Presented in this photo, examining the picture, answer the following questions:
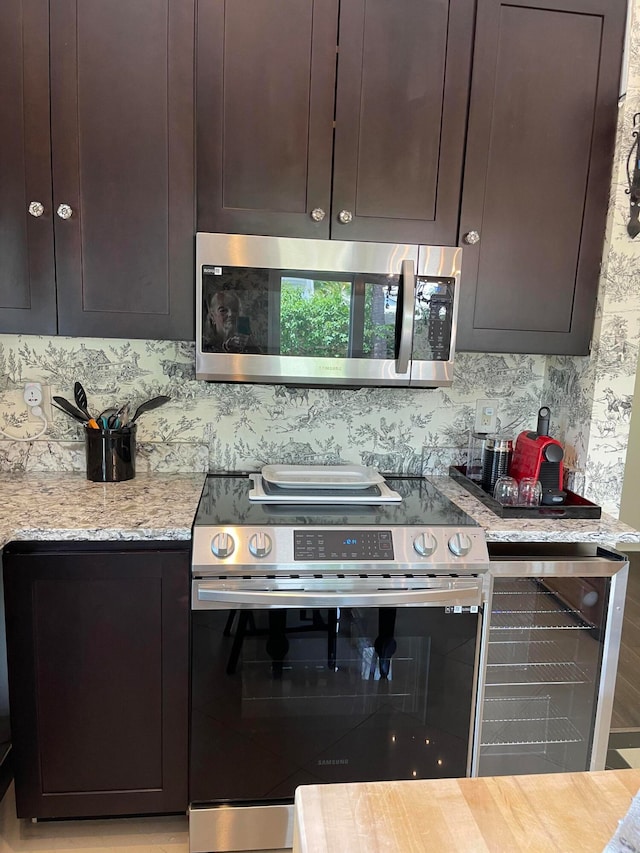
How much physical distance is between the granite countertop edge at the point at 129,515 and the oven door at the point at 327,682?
212 millimetres

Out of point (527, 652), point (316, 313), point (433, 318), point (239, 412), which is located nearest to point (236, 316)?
point (316, 313)

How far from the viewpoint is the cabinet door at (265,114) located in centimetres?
169

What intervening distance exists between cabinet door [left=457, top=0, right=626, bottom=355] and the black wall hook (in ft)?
0.20

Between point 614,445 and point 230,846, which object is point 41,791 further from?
point 614,445

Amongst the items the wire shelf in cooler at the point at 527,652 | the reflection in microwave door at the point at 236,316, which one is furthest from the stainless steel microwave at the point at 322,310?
the wire shelf in cooler at the point at 527,652

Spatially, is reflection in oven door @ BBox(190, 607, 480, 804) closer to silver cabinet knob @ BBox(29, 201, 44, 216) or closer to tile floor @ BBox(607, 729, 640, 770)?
tile floor @ BBox(607, 729, 640, 770)

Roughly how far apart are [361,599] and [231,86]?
4.91ft

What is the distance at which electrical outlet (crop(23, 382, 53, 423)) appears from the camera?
6.78ft

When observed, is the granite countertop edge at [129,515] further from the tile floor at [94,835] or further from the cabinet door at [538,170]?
the tile floor at [94,835]

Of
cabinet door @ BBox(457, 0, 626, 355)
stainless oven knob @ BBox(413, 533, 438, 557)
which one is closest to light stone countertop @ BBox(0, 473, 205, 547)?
stainless oven knob @ BBox(413, 533, 438, 557)

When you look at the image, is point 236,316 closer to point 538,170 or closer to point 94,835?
point 538,170

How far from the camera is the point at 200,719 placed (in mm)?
1618

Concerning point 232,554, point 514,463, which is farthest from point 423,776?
point 514,463

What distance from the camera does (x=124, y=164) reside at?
1.71 metres
